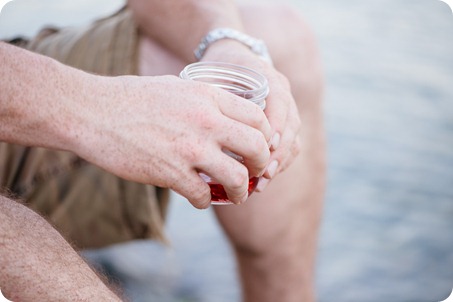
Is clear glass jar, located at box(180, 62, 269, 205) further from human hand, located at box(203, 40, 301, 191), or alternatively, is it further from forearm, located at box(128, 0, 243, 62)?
forearm, located at box(128, 0, 243, 62)

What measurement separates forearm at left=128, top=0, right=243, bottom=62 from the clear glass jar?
0.20m

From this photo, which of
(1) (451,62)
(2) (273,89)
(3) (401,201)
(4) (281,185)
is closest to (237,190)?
(2) (273,89)

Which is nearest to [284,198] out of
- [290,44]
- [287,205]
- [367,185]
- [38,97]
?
[287,205]

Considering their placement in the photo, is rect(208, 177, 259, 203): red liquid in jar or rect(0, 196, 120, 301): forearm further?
rect(208, 177, 259, 203): red liquid in jar

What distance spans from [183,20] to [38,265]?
0.73m

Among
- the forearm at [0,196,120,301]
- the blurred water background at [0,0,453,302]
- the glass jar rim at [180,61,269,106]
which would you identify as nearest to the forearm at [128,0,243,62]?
the glass jar rim at [180,61,269,106]

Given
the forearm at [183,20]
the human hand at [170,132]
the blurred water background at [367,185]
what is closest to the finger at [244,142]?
the human hand at [170,132]

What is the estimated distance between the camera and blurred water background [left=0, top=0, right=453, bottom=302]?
215 centimetres

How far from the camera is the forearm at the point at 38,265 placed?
88 cm

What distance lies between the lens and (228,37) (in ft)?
4.45

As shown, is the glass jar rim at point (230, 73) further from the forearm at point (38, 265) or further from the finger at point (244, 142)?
the forearm at point (38, 265)

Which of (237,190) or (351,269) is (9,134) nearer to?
(237,190)

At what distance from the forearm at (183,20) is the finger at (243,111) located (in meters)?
0.38

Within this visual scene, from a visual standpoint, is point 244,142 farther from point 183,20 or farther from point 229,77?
point 183,20
